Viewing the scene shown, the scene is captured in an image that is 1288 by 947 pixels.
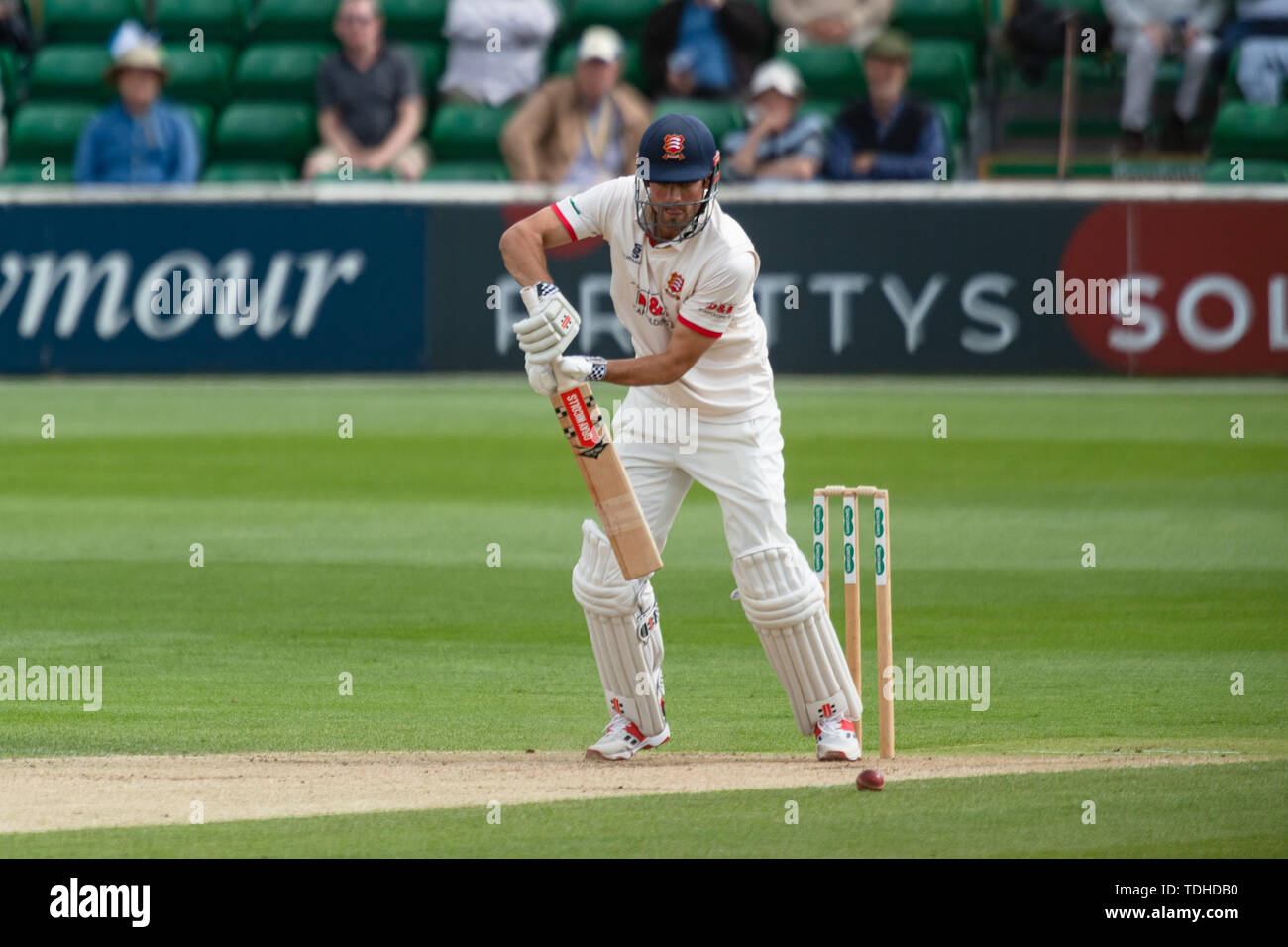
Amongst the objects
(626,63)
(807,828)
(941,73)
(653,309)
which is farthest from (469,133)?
(807,828)

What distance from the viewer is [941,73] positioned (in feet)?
66.7

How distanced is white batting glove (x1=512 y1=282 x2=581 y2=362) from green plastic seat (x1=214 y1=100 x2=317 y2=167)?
47.5 ft

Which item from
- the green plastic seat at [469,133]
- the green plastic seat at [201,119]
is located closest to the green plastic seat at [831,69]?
the green plastic seat at [469,133]

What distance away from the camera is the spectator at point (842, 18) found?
20500 mm

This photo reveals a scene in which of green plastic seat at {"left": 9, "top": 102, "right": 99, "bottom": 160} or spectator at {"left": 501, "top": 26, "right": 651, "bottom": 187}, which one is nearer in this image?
spectator at {"left": 501, "top": 26, "right": 651, "bottom": 187}

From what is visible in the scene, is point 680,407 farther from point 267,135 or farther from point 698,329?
point 267,135

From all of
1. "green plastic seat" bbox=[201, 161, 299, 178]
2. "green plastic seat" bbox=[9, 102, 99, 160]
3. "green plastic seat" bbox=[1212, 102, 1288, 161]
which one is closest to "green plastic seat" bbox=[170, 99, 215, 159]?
"green plastic seat" bbox=[201, 161, 299, 178]

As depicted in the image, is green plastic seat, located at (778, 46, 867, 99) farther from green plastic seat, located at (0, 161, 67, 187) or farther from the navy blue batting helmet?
the navy blue batting helmet

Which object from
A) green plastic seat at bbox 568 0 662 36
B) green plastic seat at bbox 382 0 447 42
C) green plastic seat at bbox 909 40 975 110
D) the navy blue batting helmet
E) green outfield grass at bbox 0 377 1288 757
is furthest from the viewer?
green plastic seat at bbox 382 0 447 42

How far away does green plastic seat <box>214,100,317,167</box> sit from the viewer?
20750 mm

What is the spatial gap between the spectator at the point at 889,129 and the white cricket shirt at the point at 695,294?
11744 millimetres

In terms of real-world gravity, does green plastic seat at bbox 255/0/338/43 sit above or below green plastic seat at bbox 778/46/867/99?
above
